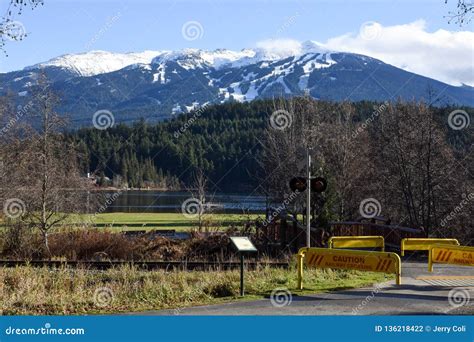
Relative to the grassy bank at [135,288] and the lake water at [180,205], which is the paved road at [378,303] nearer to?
the grassy bank at [135,288]

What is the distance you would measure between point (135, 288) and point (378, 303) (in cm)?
553

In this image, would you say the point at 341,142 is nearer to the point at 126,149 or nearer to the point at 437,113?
the point at 437,113

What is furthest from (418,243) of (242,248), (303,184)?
(242,248)

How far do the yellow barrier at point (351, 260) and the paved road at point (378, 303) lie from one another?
0.59 m

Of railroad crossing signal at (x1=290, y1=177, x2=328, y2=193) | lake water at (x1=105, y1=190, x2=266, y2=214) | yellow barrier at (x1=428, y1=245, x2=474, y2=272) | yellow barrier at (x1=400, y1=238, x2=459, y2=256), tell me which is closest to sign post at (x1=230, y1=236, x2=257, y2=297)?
railroad crossing signal at (x1=290, y1=177, x2=328, y2=193)

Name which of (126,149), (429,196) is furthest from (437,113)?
(126,149)

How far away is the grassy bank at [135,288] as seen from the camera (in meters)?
12.9

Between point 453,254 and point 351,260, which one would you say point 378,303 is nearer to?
point 351,260

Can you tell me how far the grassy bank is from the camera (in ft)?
42.3

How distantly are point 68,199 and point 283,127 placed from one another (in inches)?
544

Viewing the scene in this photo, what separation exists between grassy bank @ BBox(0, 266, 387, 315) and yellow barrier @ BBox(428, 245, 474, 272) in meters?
1.54

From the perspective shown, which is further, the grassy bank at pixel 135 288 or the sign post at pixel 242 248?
the sign post at pixel 242 248

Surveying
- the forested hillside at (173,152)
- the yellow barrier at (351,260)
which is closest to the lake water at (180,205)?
the yellow barrier at (351,260)

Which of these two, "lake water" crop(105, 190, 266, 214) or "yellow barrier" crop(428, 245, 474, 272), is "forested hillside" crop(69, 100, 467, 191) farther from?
"yellow barrier" crop(428, 245, 474, 272)
